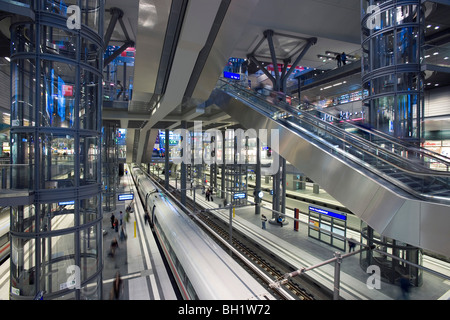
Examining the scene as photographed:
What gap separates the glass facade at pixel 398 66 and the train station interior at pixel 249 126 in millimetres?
45

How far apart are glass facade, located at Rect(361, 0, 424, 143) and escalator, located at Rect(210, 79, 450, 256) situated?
1562 millimetres

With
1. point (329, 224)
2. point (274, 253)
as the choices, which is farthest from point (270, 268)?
point (329, 224)

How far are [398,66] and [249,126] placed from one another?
627cm

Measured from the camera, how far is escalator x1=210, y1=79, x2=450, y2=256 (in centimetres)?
455

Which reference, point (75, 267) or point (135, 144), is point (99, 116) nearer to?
point (75, 267)

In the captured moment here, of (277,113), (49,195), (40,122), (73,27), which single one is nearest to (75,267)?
(49,195)

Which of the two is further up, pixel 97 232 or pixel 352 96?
A: pixel 352 96

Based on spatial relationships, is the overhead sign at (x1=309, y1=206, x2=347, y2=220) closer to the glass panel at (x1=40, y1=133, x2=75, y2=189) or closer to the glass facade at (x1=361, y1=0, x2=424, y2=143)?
the glass facade at (x1=361, y1=0, x2=424, y2=143)

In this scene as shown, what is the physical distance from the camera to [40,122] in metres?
4.42

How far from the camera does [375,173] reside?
5891mm

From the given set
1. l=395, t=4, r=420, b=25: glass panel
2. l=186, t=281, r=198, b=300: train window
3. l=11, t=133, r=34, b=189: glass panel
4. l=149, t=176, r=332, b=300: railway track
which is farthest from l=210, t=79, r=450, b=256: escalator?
l=11, t=133, r=34, b=189: glass panel

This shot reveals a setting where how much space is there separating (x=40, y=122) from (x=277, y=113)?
8.67 m

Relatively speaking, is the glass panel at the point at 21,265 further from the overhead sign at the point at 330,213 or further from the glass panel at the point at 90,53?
the overhead sign at the point at 330,213

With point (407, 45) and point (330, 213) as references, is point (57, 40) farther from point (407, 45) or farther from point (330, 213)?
point (330, 213)
